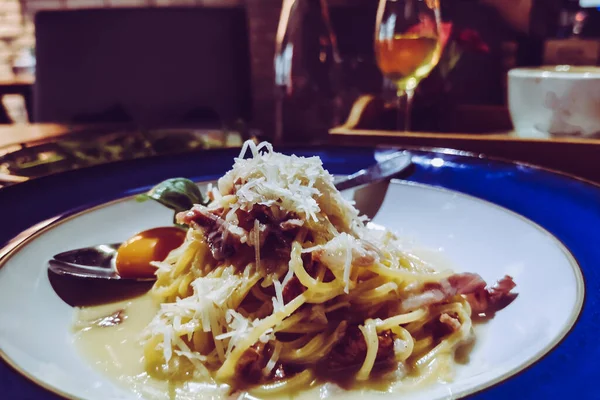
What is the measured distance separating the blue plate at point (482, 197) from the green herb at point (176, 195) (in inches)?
9.0

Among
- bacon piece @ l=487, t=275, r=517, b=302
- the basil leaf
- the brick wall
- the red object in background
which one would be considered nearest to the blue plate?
bacon piece @ l=487, t=275, r=517, b=302

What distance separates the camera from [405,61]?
5.72 feet

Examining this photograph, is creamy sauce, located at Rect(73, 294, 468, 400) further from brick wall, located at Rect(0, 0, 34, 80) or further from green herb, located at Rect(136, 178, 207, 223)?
brick wall, located at Rect(0, 0, 34, 80)

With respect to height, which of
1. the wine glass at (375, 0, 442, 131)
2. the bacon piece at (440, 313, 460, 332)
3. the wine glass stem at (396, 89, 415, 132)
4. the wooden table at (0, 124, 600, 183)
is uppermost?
the wine glass at (375, 0, 442, 131)

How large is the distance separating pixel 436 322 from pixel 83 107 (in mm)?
3391

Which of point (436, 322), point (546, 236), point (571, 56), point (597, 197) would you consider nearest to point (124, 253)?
point (436, 322)

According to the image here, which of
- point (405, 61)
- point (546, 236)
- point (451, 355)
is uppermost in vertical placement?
point (405, 61)

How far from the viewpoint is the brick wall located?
18.9 ft

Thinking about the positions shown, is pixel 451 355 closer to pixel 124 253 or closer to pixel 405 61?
pixel 124 253

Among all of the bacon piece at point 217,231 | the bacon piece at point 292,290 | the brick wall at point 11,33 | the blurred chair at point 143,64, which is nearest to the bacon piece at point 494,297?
the bacon piece at point 292,290

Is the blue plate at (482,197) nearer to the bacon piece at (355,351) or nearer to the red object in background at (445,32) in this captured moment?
the bacon piece at (355,351)

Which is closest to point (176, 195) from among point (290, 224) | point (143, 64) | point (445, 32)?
point (290, 224)

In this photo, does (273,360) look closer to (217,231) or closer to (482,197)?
(217,231)

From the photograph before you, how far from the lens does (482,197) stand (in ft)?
3.95
